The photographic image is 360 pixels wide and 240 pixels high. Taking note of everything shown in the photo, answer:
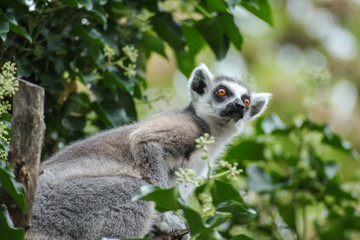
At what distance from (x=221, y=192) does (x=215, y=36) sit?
2.19 meters

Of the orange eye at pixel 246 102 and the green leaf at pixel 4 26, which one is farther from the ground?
the green leaf at pixel 4 26

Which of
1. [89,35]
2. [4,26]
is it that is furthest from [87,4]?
[4,26]

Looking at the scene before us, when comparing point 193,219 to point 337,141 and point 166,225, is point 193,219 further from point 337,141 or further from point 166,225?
point 337,141

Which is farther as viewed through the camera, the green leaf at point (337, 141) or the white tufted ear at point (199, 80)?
the green leaf at point (337, 141)

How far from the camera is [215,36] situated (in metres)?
5.34

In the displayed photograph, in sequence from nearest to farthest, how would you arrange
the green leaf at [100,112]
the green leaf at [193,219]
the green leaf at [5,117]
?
the green leaf at [193,219] < the green leaf at [5,117] < the green leaf at [100,112]

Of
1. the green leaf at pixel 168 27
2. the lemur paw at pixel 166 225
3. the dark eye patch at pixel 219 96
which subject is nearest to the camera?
the lemur paw at pixel 166 225

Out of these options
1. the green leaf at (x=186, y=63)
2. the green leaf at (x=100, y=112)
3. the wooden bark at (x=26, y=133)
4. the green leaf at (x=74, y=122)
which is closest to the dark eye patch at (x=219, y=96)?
the green leaf at (x=186, y=63)

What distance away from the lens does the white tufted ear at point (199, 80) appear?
564 centimetres

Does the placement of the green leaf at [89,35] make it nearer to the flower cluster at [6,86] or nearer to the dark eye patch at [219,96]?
the flower cluster at [6,86]

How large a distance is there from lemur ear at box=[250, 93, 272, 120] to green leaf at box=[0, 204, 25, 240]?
355cm

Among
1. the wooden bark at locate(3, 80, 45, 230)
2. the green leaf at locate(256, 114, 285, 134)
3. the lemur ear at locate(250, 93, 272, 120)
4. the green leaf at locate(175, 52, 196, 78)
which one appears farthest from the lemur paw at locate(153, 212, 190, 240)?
the green leaf at locate(256, 114, 285, 134)

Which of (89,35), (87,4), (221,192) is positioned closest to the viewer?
(221,192)

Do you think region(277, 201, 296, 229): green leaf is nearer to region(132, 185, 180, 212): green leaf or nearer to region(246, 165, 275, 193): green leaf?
region(246, 165, 275, 193): green leaf
